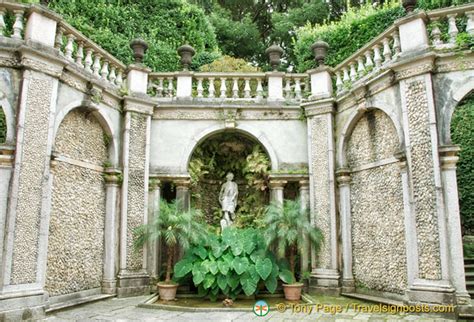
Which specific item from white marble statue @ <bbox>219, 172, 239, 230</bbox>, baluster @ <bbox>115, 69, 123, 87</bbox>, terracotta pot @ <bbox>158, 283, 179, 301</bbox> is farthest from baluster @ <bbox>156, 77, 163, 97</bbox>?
terracotta pot @ <bbox>158, 283, 179, 301</bbox>

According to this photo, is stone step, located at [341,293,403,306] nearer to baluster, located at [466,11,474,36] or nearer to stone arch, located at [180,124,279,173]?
stone arch, located at [180,124,279,173]

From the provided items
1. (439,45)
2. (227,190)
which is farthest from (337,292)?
(439,45)

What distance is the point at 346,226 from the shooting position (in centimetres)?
825

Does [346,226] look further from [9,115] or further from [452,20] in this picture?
[9,115]

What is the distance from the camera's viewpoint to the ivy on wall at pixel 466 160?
34.6 feet

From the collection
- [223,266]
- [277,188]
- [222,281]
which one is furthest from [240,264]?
[277,188]

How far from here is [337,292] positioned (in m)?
7.94

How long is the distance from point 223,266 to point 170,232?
129 centimetres

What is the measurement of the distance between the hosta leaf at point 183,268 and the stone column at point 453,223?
4.81m

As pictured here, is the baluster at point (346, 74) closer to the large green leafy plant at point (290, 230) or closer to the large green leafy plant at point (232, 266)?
the large green leafy plant at point (290, 230)

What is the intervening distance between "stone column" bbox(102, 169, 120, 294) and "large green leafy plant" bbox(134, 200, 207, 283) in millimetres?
522

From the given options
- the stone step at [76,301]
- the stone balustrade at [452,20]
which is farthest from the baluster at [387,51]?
the stone step at [76,301]

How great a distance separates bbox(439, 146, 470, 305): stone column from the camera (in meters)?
5.98

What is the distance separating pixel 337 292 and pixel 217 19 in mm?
15367
